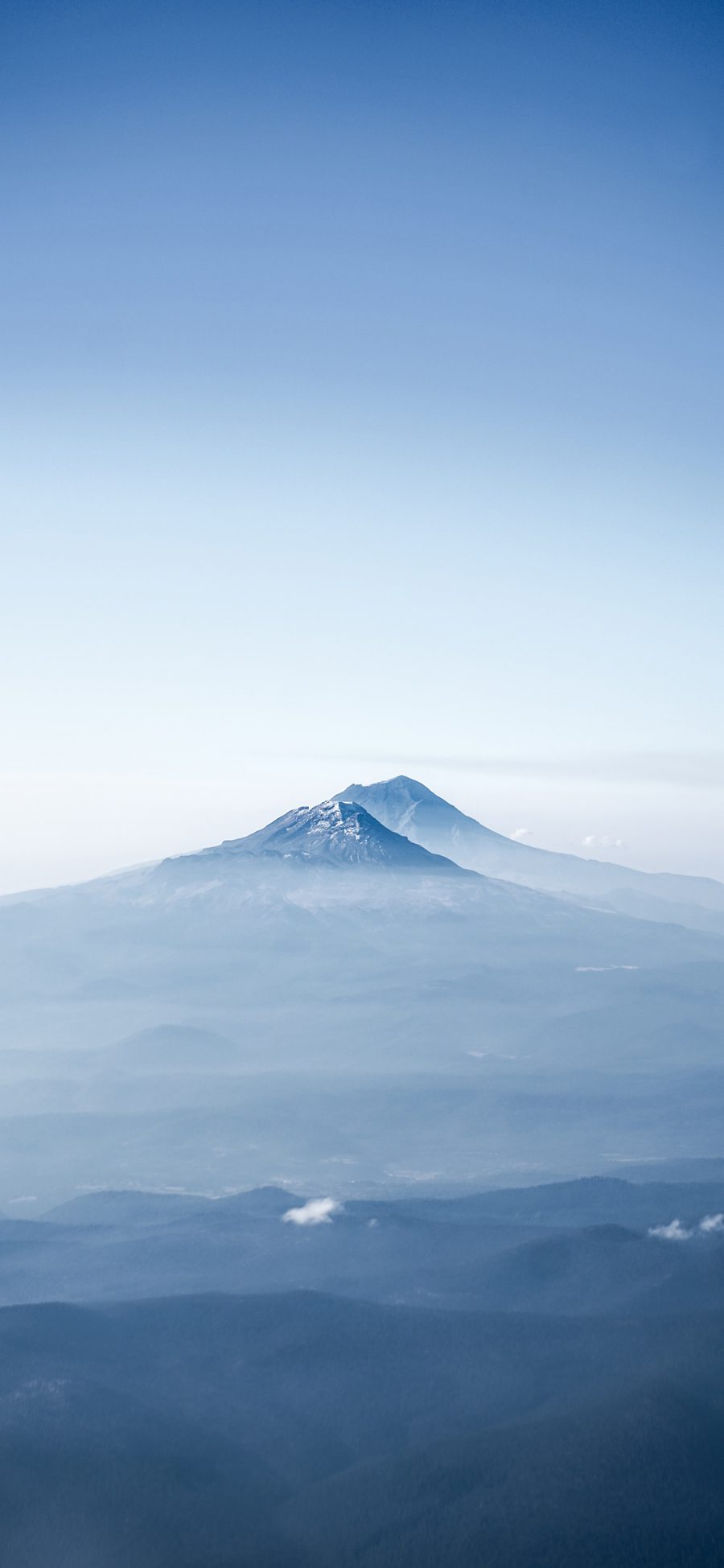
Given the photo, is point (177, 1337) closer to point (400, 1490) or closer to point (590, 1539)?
point (400, 1490)

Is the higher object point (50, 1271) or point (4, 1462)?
point (4, 1462)

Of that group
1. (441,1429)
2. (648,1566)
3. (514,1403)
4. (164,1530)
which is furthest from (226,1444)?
(648,1566)

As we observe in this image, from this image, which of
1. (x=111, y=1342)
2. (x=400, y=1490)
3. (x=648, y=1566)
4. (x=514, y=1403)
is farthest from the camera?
(x=111, y=1342)

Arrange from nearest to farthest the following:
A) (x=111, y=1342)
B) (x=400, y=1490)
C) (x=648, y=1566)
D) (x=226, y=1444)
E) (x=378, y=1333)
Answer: (x=648, y=1566) → (x=400, y=1490) → (x=226, y=1444) → (x=111, y=1342) → (x=378, y=1333)

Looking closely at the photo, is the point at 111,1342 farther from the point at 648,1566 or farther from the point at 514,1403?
the point at 648,1566

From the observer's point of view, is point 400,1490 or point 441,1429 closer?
point 400,1490

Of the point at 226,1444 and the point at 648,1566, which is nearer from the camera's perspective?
the point at 648,1566

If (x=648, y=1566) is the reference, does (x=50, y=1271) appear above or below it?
below

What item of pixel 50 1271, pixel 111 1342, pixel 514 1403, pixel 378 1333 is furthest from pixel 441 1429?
pixel 50 1271

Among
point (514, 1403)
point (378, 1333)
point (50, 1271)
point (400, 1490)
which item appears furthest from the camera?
point (50, 1271)
